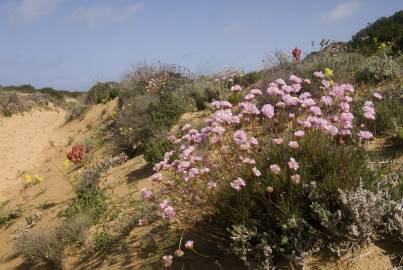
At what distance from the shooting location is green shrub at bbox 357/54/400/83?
8.76 meters

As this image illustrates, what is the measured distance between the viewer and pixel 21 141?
20.8 metres

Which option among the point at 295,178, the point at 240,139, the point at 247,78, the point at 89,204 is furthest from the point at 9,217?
the point at 295,178

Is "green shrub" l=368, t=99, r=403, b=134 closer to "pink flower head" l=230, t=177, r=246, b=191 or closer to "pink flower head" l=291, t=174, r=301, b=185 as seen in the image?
"pink flower head" l=291, t=174, r=301, b=185

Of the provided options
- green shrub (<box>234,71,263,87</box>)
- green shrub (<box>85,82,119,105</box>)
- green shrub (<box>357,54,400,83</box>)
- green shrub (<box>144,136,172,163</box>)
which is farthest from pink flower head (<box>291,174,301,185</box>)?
green shrub (<box>85,82,119,105</box>)

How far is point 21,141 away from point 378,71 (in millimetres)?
16601

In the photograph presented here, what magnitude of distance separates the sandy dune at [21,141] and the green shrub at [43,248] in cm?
763

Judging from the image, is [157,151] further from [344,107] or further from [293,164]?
[293,164]

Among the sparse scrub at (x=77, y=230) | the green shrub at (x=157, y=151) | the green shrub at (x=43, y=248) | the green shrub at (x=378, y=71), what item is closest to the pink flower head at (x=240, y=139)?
the sparse scrub at (x=77, y=230)

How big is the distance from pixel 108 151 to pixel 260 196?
898cm

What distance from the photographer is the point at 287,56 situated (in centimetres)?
1191

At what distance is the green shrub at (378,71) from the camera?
28.7 feet

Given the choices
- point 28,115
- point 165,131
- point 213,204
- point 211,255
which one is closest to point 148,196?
point 213,204

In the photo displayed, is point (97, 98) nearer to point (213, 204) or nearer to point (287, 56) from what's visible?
point (287, 56)

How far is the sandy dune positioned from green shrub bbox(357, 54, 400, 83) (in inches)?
413
